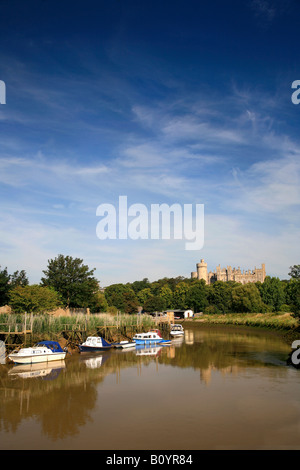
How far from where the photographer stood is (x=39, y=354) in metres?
32.8

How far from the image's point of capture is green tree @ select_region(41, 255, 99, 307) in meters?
64.9

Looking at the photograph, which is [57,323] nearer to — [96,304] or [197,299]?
[96,304]

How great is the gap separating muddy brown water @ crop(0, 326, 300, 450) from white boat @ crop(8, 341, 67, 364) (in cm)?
82

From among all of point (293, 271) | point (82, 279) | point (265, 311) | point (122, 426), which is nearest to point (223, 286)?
point (293, 271)

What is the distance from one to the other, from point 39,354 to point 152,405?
1696 centimetres

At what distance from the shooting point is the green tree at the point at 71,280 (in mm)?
64938

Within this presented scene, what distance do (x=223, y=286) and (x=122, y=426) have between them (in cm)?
9397

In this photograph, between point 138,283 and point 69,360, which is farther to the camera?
point 138,283

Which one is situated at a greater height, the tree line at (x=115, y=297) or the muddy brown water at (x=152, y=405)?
the tree line at (x=115, y=297)

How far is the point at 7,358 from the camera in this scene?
33531 mm

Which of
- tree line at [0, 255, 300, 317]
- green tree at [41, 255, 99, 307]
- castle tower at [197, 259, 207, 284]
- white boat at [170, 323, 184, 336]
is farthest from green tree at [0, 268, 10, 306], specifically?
castle tower at [197, 259, 207, 284]

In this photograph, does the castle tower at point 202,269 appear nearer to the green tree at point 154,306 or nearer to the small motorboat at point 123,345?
the green tree at point 154,306

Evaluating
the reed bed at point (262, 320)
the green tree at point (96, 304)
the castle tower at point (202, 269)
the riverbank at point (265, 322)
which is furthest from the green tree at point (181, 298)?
the castle tower at point (202, 269)
